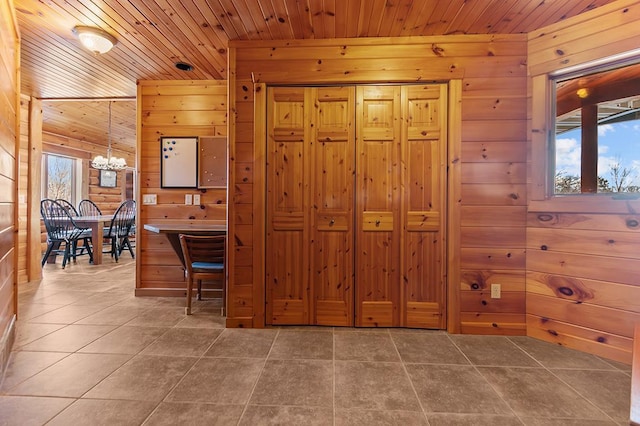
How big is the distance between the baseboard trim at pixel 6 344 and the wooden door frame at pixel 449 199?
5.08 feet

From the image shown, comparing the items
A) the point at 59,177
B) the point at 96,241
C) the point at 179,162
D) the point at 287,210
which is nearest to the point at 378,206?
the point at 287,210

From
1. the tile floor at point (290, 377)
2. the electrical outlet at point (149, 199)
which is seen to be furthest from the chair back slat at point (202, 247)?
the electrical outlet at point (149, 199)

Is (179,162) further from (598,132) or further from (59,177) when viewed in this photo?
(59,177)

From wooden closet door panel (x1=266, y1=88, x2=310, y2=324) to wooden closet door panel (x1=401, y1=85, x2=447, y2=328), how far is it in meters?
0.86

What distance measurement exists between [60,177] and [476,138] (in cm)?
796

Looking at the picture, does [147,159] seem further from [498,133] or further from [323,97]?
[498,133]

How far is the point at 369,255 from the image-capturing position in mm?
2510

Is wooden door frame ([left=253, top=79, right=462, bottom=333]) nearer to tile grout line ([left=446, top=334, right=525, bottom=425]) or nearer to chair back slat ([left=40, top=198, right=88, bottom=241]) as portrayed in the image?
tile grout line ([left=446, top=334, right=525, bottom=425])

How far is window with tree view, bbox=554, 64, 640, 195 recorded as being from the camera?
6.83 feet

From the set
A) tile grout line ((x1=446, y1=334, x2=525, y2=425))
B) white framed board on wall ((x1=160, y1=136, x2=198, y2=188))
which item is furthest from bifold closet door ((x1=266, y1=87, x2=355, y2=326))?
white framed board on wall ((x1=160, y1=136, x2=198, y2=188))

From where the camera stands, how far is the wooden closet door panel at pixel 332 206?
250 cm

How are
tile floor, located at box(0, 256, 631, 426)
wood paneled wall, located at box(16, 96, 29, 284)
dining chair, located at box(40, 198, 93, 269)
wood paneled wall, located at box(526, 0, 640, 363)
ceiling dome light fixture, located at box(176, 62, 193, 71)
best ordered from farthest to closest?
dining chair, located at box(40, 198, 93, 269), wood paneled wall, located at box(16, 96, 29, 284), ceiling dome light fixture, located at box(176, 62, 193, 71), wood paneled wall, located at box(526, 0, 640, 363), tile floor, located at box(0, 256, 631, 426)

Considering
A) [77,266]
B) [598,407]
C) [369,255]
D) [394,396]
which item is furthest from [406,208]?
[77,266]

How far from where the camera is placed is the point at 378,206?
2.50 metres
